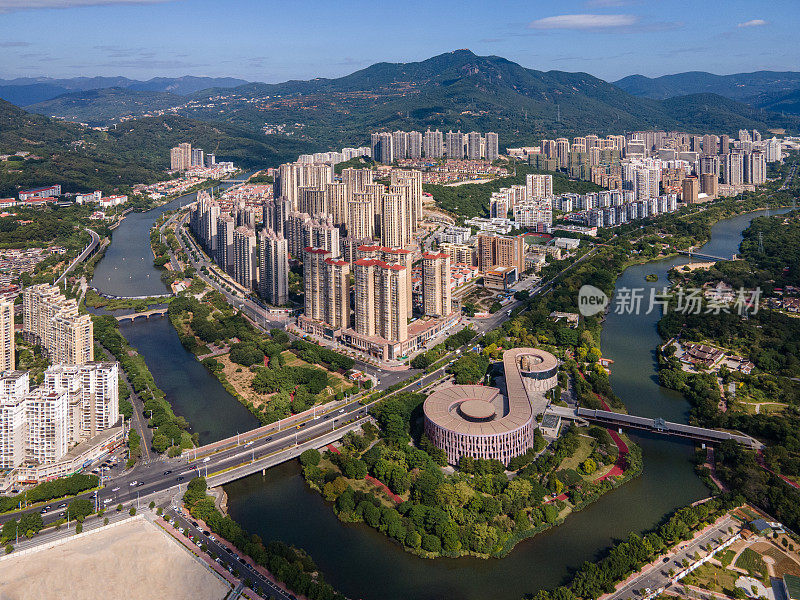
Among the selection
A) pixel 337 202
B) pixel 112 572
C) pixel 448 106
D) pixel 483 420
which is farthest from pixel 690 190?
pixel 112 572

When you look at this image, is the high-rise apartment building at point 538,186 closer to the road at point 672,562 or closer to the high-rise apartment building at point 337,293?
the high-rise apartment building at point 337,293

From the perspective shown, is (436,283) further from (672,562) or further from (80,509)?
(80,509)

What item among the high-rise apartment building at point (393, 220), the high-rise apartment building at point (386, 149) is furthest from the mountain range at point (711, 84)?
the high-rise apartment building at point (393, 220)

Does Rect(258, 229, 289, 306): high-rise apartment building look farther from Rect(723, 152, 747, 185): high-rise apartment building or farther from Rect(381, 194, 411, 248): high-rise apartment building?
Rect(723, 152, 747, 185): high-rise apartment building

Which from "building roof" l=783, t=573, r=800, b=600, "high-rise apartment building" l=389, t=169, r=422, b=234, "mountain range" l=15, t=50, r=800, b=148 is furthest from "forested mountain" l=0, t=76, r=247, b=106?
"building roof" l=783, t=573, r=800, b=600

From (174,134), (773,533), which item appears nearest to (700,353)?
(773,533)
